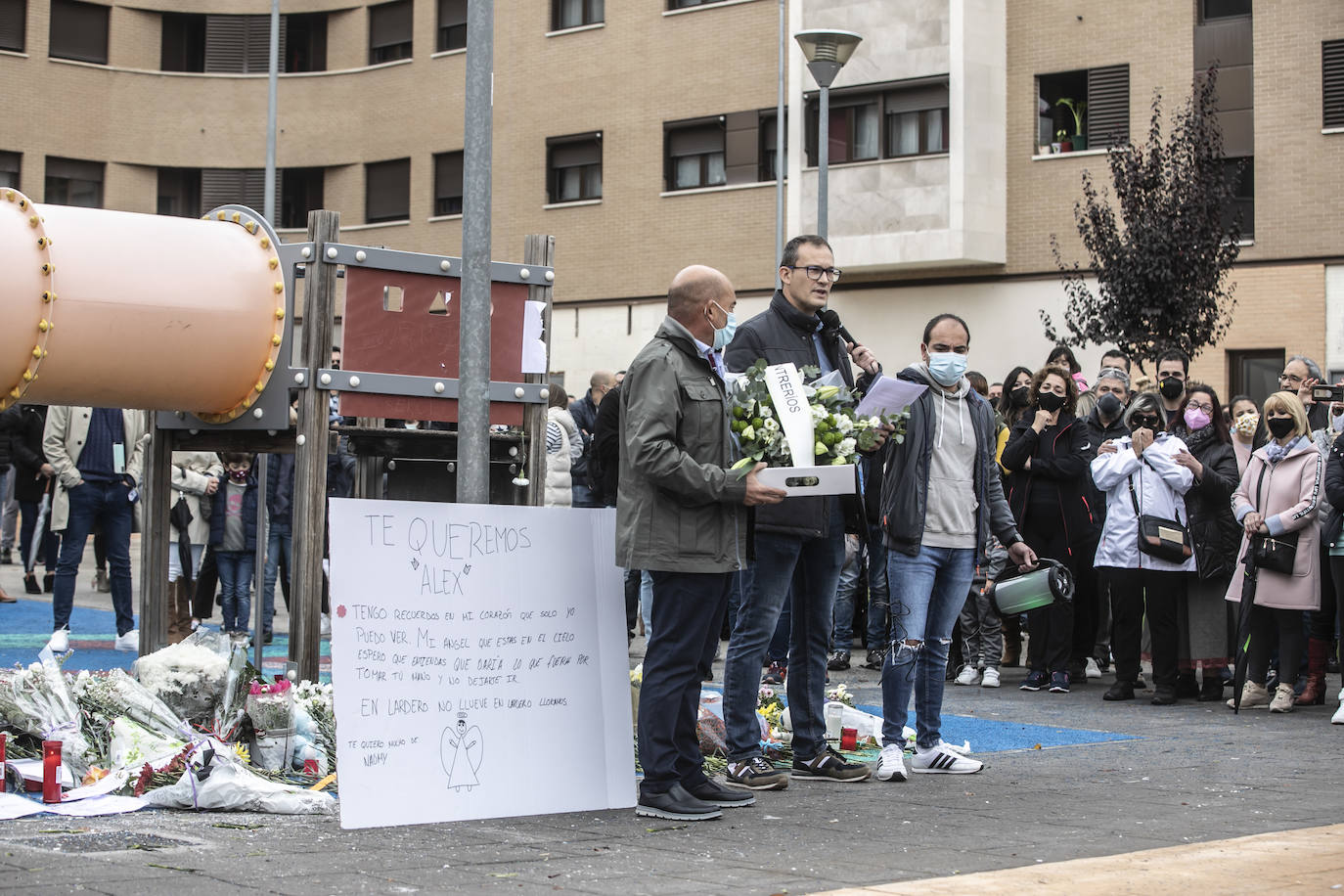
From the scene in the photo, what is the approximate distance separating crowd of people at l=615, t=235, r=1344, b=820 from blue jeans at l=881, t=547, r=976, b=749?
1 cm

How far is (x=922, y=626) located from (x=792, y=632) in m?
0.66

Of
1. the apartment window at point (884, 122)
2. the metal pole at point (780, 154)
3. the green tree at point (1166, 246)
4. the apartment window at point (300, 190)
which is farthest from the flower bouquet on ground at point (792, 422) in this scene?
the apartment window at point (300, 190)

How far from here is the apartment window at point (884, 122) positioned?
30484 mm

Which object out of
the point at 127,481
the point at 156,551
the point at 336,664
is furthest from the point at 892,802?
the point at 127,481

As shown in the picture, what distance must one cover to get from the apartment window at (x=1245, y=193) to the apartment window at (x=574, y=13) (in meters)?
13.3

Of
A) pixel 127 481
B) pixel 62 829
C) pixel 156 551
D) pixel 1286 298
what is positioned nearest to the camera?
pixel 62 829

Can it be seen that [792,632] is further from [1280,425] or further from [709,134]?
[709,134]

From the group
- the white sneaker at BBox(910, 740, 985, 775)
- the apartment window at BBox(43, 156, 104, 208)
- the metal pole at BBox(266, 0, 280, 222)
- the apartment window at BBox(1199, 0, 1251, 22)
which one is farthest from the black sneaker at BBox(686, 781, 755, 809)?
the apartment window at BBox(43, 156, 104, 208)

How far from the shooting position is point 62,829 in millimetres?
6289

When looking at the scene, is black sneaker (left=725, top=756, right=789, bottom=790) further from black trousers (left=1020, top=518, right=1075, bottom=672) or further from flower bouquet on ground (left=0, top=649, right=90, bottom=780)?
black trousers (left=1020, top=518, right=1075, bottom=672)

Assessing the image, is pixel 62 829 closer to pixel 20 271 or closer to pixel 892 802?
pixel 20 271

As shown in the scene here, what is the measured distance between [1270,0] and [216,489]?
2036 centimetres

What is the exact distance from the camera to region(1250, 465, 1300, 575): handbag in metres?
11.5

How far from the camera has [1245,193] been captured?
28219mm
